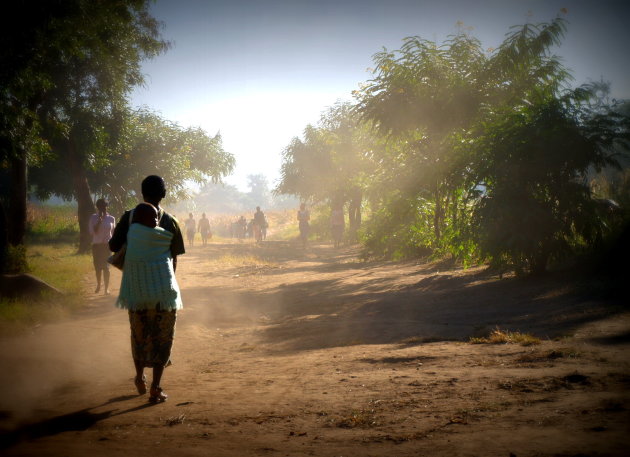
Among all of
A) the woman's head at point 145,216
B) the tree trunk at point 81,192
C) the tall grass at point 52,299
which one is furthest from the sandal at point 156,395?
the tree trunk at point 81,192

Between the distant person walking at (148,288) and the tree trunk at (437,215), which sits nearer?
the distant person walking at (148,288)

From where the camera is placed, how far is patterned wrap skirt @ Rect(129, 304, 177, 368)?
4.49 meters

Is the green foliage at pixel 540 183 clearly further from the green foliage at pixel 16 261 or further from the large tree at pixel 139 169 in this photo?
the large tree at pixel 139 169

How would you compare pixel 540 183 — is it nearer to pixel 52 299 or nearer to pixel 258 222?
pixel 52 299

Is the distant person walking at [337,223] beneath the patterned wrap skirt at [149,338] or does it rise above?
above

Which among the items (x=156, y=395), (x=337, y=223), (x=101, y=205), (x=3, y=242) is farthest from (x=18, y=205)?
(x=337, y=223)

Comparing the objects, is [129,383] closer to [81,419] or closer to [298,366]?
[81,419]

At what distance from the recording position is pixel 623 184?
15.2 m

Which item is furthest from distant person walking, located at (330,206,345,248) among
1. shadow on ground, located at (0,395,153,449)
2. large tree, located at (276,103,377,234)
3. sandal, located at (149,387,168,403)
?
shadow on ground, located at (0,395,153,449)

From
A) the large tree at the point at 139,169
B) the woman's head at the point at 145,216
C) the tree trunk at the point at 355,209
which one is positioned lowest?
the woman's head at the point at 145,216

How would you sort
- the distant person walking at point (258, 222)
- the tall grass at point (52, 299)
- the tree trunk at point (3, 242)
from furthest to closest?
the distant person walking at point (258, 222)
the tree trunk at point (3, 242)
the tall grass at point (52, 299)

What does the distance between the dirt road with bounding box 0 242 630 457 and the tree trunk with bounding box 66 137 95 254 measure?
12622mm

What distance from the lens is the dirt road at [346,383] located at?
3.21 metres

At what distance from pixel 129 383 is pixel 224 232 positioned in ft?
186
